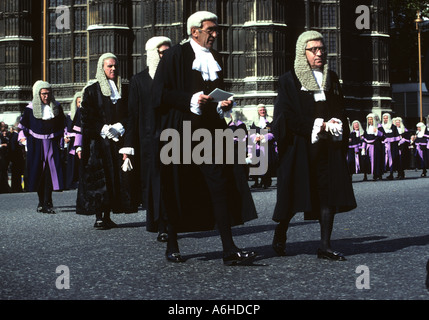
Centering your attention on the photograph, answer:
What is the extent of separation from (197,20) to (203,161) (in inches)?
43.5

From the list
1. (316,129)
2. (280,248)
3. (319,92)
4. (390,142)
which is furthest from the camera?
(390,142)

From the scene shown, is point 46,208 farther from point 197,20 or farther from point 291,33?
point 291,33

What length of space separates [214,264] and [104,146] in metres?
3.92

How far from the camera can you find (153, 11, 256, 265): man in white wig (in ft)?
23.8

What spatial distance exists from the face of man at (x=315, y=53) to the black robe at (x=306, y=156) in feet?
0.55

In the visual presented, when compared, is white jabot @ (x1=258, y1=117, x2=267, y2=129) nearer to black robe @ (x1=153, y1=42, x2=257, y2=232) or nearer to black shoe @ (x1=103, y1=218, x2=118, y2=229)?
black shoe @ (x1=103, y1=218, x2=118, y2=229)

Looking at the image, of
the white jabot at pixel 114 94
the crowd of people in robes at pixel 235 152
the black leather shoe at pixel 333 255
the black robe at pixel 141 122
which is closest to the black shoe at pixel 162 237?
the black robe at pixel 141 122

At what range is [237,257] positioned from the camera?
7109 millimetres

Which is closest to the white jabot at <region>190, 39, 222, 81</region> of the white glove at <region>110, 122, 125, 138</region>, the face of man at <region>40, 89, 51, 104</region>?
the white glove at <region>110, 122, 125, 138</region>

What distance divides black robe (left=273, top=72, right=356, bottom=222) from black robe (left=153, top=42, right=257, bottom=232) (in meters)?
0.40

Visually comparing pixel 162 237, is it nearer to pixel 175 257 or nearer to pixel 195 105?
pixel 175 257

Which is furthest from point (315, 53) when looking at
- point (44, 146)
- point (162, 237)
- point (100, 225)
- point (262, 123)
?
point (262, 123)

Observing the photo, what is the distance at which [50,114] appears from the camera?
14141 millimetres

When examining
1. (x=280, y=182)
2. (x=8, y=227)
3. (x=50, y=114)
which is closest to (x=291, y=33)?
(x=50, y=114)
